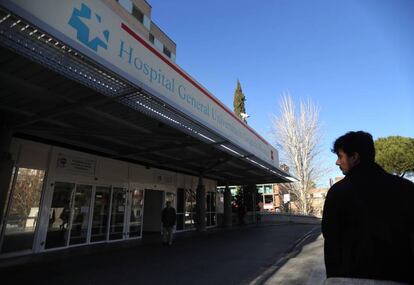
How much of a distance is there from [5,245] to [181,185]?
10857 mm

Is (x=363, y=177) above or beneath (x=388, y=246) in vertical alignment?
above

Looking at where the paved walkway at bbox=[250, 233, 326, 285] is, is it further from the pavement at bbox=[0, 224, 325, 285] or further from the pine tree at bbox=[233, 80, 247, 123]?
the pine tree at bbox=[233, 80, 247, 123]

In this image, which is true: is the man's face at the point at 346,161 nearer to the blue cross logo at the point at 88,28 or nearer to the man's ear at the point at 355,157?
the man's ear at the point at 355,157

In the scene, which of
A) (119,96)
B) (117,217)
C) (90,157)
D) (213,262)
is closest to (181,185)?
(117,217)

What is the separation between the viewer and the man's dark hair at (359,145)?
2.03 meters

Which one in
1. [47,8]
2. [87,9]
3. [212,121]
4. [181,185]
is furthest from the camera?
[181,185]

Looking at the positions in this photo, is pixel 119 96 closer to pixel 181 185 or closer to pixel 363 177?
pixel 363 177

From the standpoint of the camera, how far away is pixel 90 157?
1226 centimetres

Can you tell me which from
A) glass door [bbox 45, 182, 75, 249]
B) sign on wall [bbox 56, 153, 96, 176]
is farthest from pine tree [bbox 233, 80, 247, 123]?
glass door [bbox 45, 182, 75, 249]

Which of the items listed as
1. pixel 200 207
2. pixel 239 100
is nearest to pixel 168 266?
pixel 200 207

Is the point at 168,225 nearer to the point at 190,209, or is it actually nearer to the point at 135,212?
the point at 135,212

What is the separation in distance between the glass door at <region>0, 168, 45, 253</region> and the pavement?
2.46 ft

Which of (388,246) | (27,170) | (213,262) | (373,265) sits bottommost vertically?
(213,262)

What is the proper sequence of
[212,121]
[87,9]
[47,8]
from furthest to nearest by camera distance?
[212,121] < [87,9] < [47,8]
